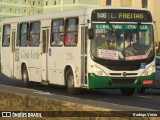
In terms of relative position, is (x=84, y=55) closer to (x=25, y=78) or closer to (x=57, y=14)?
(x=57, y=14)

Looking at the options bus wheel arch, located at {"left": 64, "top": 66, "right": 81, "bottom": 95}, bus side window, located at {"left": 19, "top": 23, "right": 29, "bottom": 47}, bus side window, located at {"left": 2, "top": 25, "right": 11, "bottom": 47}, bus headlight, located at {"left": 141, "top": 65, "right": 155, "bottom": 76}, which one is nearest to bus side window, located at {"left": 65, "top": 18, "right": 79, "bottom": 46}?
bus wheel arch, located at {"left": 64, "top": 66, "right": 81, "bottom": 95}

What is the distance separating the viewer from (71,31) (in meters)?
24.1

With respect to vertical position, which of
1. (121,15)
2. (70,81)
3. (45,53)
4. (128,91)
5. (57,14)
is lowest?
(128,91)

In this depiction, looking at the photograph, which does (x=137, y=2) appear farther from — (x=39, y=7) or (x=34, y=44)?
(x=34, y=44)

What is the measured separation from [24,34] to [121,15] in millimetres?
7321

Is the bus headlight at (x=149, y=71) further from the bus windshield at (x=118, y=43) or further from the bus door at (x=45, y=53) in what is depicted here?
the bus door at (x=45, y=53)

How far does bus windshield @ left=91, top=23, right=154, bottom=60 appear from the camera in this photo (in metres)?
22.6

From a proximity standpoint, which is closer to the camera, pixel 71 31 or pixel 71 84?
pixel 71 31

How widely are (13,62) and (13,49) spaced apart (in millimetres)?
624

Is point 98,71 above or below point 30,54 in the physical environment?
above

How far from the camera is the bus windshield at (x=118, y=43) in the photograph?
22562 millimetres

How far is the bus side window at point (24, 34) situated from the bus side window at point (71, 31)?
4812 mm

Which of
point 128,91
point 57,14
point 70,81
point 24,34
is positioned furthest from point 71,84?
point 24,34

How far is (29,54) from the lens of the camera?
28750 millimetres
